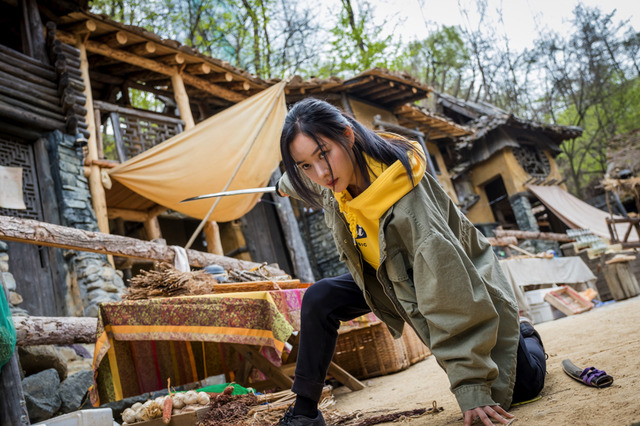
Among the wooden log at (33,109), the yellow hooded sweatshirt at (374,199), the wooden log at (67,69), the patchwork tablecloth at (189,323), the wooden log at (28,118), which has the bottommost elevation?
the patchwork tablecloth at (189,323)

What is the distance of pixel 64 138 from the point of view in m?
6.70

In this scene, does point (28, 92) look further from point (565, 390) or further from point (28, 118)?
point (565, 390)

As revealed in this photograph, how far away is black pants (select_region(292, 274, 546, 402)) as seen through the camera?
5.87 feet

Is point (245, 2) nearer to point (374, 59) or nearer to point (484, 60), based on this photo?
point (374, 59)

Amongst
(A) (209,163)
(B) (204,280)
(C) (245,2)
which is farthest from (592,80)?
(B) (204,280)

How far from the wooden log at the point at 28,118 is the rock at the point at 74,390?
3.55 m

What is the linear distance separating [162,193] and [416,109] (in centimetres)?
757

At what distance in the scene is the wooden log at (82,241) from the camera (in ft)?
11.8

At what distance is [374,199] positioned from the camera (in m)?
1.61

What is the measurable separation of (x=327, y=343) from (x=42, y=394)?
3317 millimetres

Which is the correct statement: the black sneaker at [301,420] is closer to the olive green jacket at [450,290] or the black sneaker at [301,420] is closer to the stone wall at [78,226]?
the olive green jacket at [450,290]

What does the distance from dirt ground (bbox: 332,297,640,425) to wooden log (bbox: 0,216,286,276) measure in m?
1.75

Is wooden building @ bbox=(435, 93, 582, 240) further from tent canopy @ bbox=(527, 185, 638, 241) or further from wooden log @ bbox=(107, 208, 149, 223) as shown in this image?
wooden log @ bbox=(107, 208, 149, 223)

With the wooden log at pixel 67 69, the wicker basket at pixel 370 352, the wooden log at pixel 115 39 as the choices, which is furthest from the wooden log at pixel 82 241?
the wooden log at pixel 115 39
